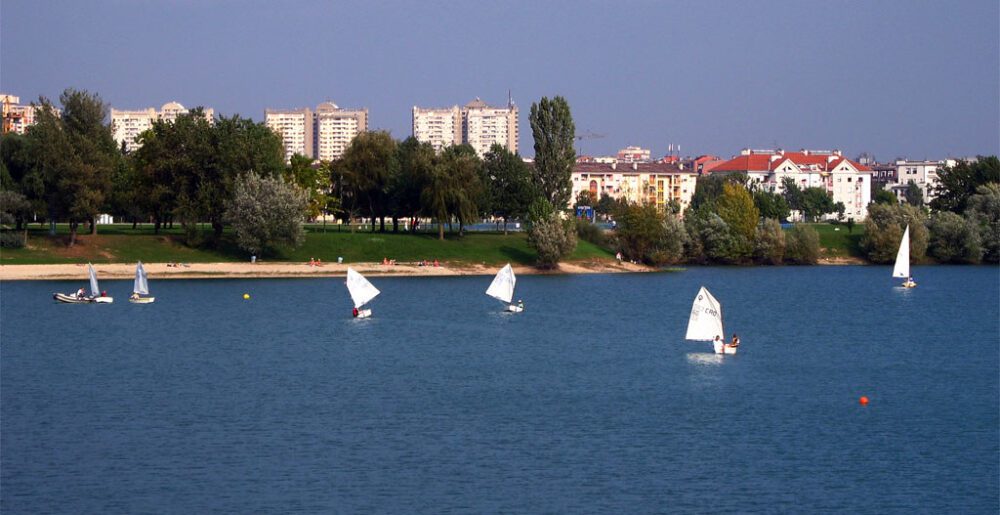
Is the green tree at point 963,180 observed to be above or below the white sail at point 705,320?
above

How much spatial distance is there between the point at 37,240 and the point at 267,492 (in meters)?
76.8

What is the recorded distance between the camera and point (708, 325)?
57.2 metres

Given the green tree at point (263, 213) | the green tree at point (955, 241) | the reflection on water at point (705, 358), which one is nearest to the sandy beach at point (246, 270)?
the green tree at point (263, 213)

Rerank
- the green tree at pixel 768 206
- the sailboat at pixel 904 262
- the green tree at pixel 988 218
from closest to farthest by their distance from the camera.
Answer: the sailboat at pixel 904 262
the green tree at pixel 988 218
the green tree at pixel 768 206

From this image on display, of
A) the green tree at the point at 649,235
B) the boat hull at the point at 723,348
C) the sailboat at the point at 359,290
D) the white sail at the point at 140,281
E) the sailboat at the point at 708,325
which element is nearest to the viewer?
the sailboat at the point at 708,325

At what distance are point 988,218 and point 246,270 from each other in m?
78.5

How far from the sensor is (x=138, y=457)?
35.7 metres

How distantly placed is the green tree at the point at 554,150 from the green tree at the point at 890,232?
32934mm

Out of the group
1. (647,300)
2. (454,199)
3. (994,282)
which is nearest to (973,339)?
(647,300)

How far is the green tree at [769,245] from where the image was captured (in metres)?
124

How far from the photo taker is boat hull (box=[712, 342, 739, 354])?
5697 cm

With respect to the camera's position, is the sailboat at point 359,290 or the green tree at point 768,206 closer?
the sailboat at point 359,290

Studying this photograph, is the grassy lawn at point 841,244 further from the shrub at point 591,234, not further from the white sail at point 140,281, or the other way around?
the white sail at point 140,281

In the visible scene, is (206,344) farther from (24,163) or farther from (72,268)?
(24,163)
